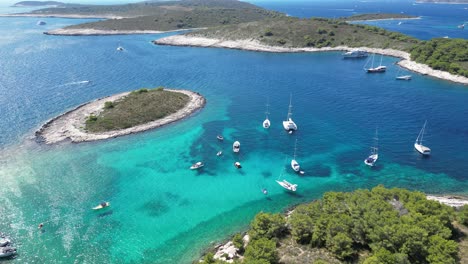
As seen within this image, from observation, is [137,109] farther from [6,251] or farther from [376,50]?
[376,50]

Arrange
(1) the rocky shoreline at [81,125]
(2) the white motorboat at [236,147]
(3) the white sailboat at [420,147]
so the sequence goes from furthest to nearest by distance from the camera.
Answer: (1) the rocky shoreline at [81,125] → (2) the white motorboat at [236,147] → (3) the white sailboat at [420,147]

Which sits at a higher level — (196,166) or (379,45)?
(379,45)

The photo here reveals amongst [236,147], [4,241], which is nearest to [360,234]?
[236,147]

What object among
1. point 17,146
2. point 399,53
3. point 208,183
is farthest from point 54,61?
point 399,53

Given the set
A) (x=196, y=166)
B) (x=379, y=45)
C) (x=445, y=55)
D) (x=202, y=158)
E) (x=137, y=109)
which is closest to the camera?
(x=196, y=166)

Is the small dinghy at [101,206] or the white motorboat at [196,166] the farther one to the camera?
the white motorboat at [196,166]

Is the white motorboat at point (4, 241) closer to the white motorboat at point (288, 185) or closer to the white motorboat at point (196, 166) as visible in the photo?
the white motorboat at point (196, 166)

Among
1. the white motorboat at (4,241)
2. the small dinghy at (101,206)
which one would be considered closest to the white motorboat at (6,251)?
the white motorboat at (4,241)
